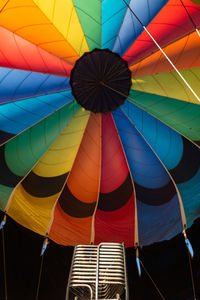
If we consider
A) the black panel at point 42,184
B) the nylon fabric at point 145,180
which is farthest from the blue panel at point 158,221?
the black panel at point 42,184

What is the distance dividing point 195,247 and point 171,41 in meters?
3.56

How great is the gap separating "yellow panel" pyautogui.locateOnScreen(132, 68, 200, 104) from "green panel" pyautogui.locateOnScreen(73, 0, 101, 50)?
0.75 m

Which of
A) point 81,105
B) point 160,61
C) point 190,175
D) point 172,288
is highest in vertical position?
point 160,61

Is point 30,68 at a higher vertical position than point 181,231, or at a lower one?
higher

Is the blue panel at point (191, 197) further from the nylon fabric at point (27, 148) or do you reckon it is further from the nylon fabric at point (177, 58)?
the nylon fabric at point (27, 148)

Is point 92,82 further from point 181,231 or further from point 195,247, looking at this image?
point 195,247

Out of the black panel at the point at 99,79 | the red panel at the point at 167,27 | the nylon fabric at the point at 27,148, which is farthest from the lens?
the nylon fabric at the point at 27,148

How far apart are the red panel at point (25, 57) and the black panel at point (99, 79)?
0.67 ft

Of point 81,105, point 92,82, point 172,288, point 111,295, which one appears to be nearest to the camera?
point 111,295

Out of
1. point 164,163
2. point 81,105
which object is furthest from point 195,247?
point 81,105

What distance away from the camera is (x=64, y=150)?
4098 mm

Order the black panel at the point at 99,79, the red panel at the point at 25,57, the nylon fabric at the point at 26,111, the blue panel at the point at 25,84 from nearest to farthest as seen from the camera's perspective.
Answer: the red panel at the point at 25,57
the blue panel at the point at 25,84
the black panel at the point at 99,79
the nylon fabric at the point at 26,111

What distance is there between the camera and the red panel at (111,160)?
4.17m

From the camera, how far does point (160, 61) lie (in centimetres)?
358
